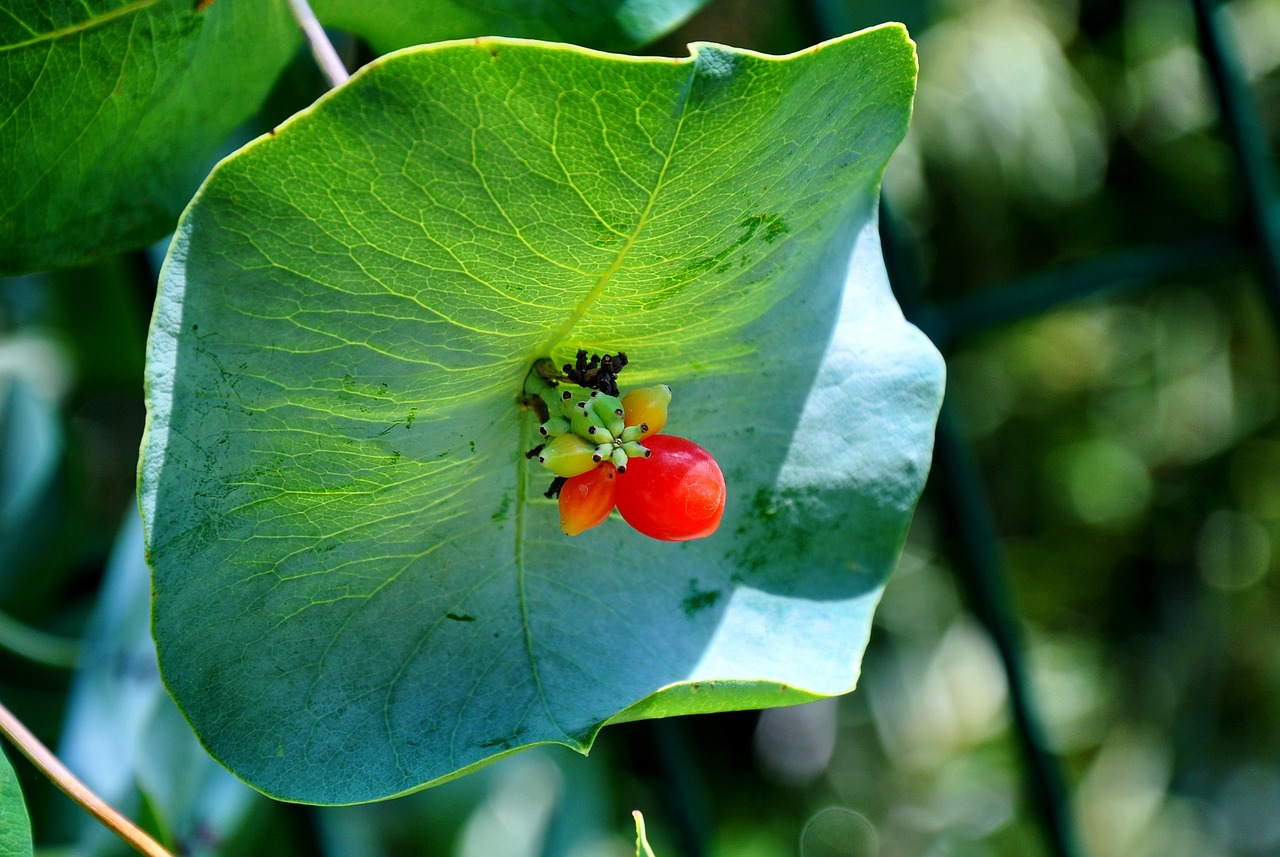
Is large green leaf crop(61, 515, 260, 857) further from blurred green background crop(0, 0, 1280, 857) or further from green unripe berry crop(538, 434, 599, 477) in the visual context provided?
blurred green background crop(0, 0, 1280, 857)

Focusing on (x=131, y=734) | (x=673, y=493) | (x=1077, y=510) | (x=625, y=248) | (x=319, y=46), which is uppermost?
(x=319, y=46)

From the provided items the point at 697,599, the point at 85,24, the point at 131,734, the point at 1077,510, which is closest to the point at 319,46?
the point at 85,24

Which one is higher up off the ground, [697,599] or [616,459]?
[616,459]

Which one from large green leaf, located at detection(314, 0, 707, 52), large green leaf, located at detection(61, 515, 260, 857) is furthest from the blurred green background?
large green leaf, located at detection(314, 0, 707, 52)

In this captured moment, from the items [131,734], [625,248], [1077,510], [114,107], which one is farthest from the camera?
[1077,510]

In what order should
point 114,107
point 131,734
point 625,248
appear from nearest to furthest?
point 625,248 < point 114,107 < point 131,734

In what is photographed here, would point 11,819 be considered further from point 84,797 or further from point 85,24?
point 85,24

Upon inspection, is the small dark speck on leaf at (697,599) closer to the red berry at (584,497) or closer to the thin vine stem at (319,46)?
the red berry at (584,497)
